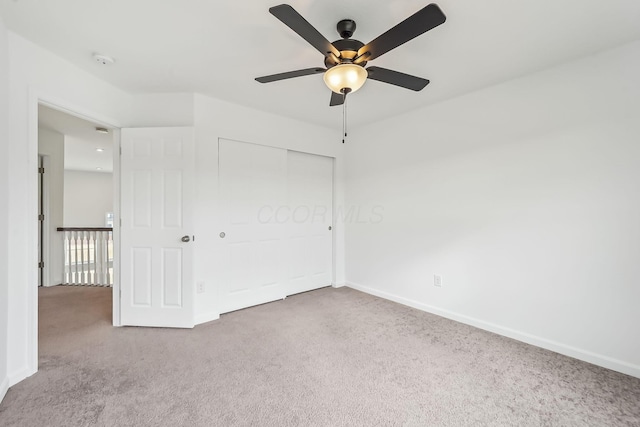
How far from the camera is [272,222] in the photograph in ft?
11.5

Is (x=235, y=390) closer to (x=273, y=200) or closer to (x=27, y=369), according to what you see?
(x=27, y=369)

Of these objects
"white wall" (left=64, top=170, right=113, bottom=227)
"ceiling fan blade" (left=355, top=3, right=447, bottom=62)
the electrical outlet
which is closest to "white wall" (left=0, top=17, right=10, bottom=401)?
"ceiling fan blade" (left=355, top=3, right=447, bottom=62)

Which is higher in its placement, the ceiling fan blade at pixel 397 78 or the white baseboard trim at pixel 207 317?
the ceiling fan blade at pixel 397 78

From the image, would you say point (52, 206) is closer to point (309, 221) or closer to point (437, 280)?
point (309, 221)

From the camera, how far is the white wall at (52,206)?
161 inches

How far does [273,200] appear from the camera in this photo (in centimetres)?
349

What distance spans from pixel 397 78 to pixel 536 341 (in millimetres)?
2515

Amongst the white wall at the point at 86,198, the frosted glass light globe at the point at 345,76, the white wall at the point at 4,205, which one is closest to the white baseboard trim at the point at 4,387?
the white wall at the point at 4,205

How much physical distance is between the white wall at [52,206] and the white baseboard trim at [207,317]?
307cm

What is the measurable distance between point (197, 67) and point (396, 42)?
1.70 metres

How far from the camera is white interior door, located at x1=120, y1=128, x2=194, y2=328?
2703mm

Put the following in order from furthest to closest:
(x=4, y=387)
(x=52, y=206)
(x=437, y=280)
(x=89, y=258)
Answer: (x=89, y=258)
(x=52, y=206)
(x=437, y=280)
(x=4, y=387)

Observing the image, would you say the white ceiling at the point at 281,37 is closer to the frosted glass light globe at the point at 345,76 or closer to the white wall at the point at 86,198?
the frosted glass light globe at the point at 345,76

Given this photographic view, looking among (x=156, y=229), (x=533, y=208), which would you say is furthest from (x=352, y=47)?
(x=156, y=229)
